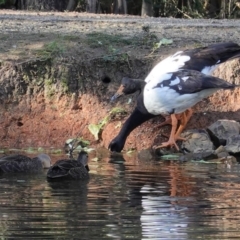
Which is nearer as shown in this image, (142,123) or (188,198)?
(188,198)

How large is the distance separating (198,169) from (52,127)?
11.6 feet

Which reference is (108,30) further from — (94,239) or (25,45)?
(94,239)

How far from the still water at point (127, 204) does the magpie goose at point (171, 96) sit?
1406mm

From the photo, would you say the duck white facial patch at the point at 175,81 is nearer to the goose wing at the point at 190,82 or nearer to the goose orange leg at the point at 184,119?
the goose wing at the point at 190,82

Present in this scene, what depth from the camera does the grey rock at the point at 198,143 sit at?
1379 centimetres

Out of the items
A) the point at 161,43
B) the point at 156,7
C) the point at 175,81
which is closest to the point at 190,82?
the point at 175,81

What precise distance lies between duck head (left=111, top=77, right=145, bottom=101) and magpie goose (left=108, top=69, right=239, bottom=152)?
12cm

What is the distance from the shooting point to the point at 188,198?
9.52m

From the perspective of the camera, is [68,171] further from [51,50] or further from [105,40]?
[105,40]

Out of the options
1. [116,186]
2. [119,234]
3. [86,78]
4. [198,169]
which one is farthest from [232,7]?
[119,234]

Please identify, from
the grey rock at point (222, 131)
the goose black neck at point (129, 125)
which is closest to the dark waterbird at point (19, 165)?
the goose black neck at point (129, 125)

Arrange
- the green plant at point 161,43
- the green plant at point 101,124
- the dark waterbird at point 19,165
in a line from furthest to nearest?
the green plant at point 161,43
the green plant at point 101,124
the dark waterbird at point 19,165

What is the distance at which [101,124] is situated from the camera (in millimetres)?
14781

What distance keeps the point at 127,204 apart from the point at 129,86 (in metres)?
4.94
